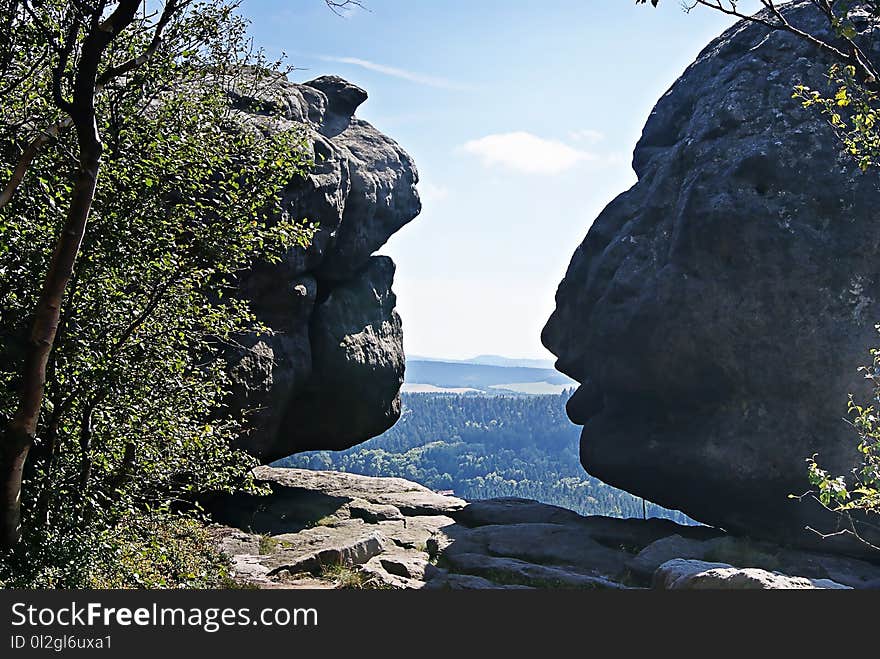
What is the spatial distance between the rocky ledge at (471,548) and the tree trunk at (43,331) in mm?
9508

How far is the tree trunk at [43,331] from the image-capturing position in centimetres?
1014

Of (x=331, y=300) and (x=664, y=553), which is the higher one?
(x=331, y=300)

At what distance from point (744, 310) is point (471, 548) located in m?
13.6

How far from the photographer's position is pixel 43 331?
34.3ft

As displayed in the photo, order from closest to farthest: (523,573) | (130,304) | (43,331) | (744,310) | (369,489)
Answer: (43,331) < (130,304) < (523,573) < (744,310) < (369,489)

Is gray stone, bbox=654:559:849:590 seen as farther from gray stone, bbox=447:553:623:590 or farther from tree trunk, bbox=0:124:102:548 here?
tree trunk, bbox=0:124:102:548

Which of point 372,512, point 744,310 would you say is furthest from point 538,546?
point 744,310

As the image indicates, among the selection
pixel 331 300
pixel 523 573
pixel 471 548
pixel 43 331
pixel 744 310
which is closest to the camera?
pixel 43 331

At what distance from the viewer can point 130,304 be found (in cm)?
1252

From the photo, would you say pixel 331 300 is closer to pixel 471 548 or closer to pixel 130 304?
pixel 471 548

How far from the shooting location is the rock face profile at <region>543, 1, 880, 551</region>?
28.1m

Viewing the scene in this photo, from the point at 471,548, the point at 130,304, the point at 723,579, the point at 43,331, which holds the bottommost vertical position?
the point at 471,548

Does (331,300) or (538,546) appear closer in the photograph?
(538,546)

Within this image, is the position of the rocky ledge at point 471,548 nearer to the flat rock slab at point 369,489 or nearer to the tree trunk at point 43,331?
the flat rock slab at point 369,489
